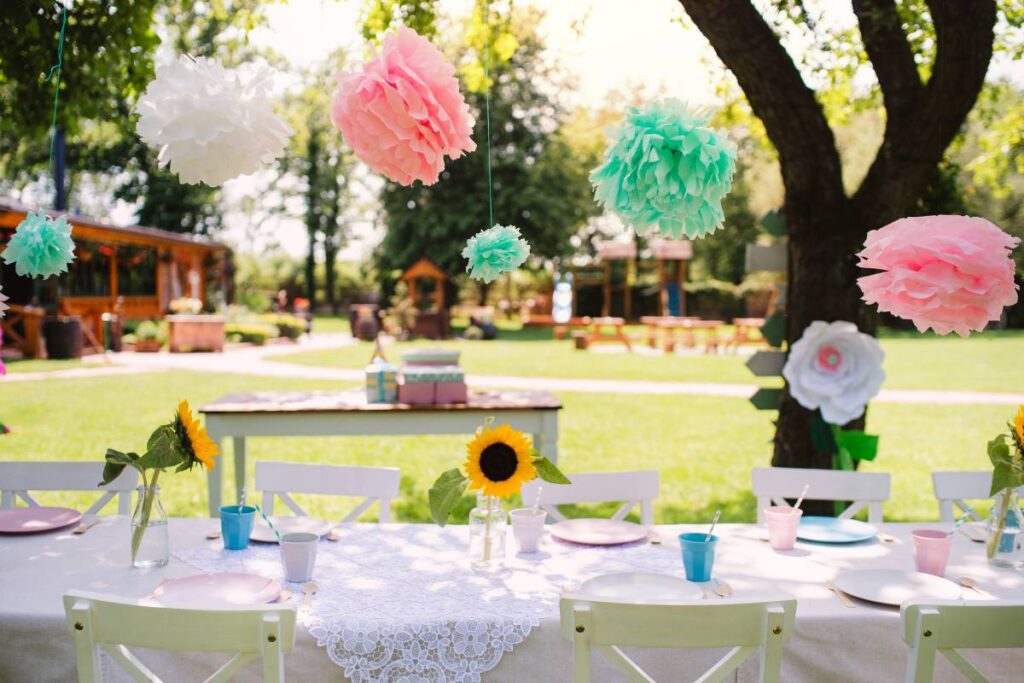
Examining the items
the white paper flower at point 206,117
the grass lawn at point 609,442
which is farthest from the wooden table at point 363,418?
the white paper flower at point 206,117

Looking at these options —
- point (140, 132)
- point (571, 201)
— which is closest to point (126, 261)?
point (571, 201)

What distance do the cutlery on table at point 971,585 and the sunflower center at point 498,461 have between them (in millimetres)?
1233

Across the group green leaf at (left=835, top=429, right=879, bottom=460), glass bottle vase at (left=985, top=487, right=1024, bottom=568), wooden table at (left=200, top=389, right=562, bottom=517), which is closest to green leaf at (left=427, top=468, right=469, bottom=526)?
glass bottle vase at (left=985, top=487, right=1024, bottom=568)

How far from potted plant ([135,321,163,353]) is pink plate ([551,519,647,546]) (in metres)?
15.2

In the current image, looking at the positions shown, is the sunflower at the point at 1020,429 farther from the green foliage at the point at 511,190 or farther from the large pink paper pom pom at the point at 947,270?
the green foliage at the point at 511,190

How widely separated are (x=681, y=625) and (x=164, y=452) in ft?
4.49

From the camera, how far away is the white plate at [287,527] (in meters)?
2.76

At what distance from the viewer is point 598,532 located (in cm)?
286

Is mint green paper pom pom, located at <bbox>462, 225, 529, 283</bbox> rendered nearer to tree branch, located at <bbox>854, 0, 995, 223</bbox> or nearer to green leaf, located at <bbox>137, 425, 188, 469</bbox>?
green leaf, located at <bbox>137, 425, 188, 469</bbox>

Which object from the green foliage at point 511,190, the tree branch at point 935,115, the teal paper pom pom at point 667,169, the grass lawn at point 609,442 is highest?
the green foliage at point 511,190

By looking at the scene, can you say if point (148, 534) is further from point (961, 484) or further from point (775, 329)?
point (775, 329)

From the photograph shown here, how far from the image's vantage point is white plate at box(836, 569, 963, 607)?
2221 mm

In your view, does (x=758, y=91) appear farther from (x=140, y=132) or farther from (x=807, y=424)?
(x=140, y=132)

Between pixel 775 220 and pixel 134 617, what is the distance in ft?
13.1
